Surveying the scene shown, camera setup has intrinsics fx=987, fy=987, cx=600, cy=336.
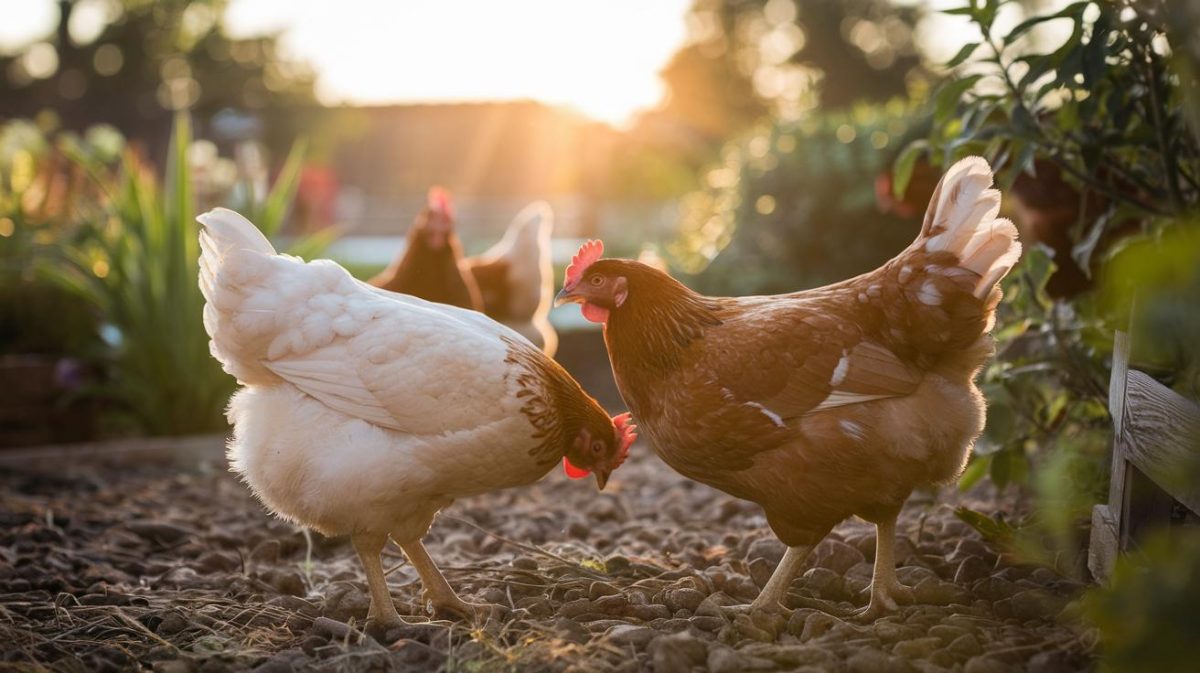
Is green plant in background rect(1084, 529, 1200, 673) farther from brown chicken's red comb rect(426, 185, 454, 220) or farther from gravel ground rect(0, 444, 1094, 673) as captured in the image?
brown chicken's red comb rect(426, 185, 454, 220)

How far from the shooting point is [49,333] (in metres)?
6.20

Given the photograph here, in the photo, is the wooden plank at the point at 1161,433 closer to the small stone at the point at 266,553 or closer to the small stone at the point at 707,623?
the small stone at the point at 707,623

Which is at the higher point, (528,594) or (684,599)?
(684,599)

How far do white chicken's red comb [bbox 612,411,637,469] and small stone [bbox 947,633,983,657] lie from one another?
111 centimetres

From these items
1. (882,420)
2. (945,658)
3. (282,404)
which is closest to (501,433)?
(282,404)

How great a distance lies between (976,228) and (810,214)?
4793mm

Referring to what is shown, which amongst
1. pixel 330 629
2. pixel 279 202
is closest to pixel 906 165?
pixel 330 629

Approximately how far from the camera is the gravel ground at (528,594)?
235 cm

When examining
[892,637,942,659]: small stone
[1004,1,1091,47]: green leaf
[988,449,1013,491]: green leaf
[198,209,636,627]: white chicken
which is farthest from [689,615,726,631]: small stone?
[1004,1,1091,47]: green leaf

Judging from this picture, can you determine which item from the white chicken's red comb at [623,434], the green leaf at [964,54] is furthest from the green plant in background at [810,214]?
the white chicken's red comb at [623,434]

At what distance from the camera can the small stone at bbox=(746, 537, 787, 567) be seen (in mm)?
3203

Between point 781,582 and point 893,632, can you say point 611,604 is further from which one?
point 893,632

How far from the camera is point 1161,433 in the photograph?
2311 mm

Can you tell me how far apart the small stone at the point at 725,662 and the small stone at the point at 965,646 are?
517 mm
